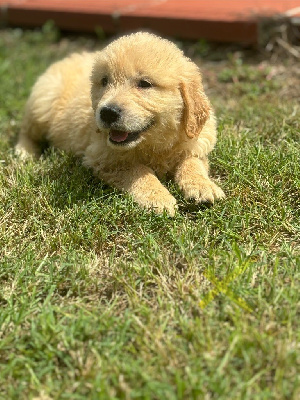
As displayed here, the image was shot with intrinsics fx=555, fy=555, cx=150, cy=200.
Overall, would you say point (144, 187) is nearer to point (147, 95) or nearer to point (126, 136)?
point (126, 136)

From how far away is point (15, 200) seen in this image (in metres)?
3.62

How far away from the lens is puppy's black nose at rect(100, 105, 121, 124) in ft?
10.9

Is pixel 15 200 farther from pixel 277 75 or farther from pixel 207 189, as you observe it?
pixel 277 75

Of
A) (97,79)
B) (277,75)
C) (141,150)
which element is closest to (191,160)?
(141,150)

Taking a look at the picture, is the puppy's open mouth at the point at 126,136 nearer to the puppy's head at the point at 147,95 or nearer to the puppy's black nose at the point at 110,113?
the puppy's head at the point at 147,95

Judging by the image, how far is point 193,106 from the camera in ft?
11.7

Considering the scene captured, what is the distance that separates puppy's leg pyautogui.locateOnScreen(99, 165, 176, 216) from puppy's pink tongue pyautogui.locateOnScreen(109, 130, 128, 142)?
0.29 m

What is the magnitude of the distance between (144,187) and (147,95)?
0.58 metres

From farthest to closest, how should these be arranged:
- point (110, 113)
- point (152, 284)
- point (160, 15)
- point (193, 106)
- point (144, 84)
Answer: point (160, 15), point (193, 106), point (144, 84), point (110, 113), point (152, 284)

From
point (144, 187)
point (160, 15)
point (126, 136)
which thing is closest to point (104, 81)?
point (126, 136)

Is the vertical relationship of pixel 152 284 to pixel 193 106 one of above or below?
below

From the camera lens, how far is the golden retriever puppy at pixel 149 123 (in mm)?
3404

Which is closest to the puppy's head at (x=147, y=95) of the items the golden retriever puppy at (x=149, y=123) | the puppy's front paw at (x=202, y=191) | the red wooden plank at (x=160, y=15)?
the golden retriever puppy at (x=149, y=123)

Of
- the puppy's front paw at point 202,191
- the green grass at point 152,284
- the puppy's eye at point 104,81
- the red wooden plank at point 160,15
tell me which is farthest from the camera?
the red wooden plank at point 160,15
